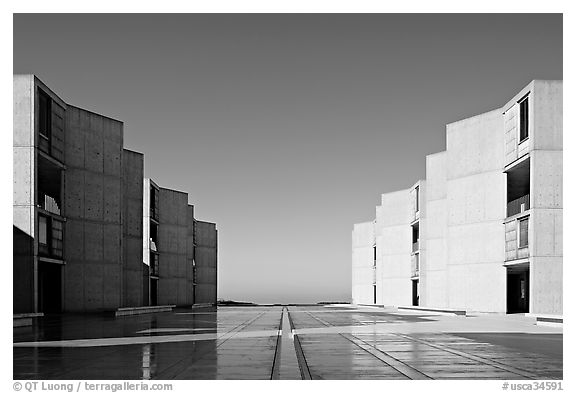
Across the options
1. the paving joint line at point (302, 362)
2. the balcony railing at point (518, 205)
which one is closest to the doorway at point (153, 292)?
the balcony railing at point (518, 205)

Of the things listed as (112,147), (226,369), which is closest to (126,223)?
(112,147)

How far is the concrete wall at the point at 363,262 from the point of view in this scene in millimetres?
103500

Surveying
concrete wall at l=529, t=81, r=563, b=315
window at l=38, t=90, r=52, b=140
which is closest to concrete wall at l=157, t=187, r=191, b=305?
window at l=38, t=90, r=52, b=140

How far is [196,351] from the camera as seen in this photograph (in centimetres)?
1720

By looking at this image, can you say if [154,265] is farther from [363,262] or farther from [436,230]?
[363,262]

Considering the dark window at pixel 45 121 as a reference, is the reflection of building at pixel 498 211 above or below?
below

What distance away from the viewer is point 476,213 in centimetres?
5050

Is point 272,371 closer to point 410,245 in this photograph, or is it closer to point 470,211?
point 470,211

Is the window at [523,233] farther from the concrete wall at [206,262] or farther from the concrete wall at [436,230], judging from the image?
the concrete wall at [206,262]

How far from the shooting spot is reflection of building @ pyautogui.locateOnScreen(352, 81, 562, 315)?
137ft

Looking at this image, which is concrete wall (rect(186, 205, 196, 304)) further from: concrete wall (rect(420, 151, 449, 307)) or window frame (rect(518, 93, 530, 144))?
window frame (rect(518, 93, 530, 144))

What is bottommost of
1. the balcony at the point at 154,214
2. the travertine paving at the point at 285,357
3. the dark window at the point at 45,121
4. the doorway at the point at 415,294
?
the doorway at the point at 415,294

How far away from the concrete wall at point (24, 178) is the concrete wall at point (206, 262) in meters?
59.8
